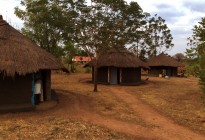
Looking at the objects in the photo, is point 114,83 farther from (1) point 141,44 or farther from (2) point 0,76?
(1) point 141,44

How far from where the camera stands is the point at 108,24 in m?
21.1

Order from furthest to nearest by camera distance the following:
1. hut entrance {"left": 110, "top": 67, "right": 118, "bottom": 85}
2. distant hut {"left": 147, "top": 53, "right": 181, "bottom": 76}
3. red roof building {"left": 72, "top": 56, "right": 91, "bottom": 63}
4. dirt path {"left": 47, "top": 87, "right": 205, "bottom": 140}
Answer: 1. distant hut {"left": 147, "top": 53, "right": 181, "bottom": 76}
2. red roof building {"left": 72, "top": 56, "right": 91, "bottom": 63}
3. hut entrance {"left": 110, "top": 67, "right": 118, "bottom": 85}
4. dirt path {"left": 47, "top": 87, "right": 205, "bottom": 140}

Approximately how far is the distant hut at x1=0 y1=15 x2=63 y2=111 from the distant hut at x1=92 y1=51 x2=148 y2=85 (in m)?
13.3

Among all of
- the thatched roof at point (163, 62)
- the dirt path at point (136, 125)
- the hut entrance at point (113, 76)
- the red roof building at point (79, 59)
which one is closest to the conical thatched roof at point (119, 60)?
the hut entrance at point (113, 76)

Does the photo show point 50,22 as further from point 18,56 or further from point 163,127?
point 163,127

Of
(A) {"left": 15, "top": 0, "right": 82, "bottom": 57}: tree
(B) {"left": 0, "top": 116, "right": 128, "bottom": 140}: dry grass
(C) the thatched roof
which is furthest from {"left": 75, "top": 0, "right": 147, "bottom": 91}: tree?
(C) the thatched roof

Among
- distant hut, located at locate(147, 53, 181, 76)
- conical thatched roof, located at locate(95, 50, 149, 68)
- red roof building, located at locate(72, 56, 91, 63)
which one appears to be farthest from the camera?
distant hut, located at locate(147, 53, 181, 76)

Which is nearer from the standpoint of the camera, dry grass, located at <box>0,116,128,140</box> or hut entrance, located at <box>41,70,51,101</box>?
dry grass, located at <box>0,116,128,140</box>

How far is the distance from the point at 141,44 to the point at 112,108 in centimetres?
Result: 4016

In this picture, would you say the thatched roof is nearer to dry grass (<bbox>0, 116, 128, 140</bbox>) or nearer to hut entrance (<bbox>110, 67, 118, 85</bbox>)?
hut entrance (<bbox>110, 67, 118, 85</bbox>)

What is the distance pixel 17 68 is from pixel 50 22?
1092 centimetres

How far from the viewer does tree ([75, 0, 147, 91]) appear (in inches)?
824

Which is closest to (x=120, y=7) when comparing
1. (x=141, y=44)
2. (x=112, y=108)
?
(x=112, y=108)

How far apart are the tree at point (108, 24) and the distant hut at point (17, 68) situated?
6.89m
